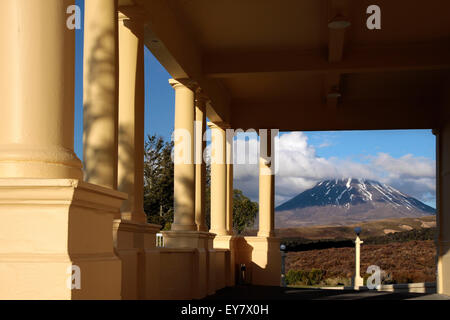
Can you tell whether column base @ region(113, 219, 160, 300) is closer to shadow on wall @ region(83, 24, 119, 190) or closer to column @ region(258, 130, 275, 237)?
shadow on wall @ region(83, 24, 119, 190)

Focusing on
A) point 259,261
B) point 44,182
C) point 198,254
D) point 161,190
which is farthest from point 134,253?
point 161,190

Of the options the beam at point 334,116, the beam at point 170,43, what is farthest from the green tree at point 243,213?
the beam at point 170,43

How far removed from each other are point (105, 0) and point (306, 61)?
1115 cm

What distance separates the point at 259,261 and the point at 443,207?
8.78 m

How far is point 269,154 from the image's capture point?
30.5 metres

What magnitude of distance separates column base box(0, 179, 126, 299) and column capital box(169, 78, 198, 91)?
562 inches

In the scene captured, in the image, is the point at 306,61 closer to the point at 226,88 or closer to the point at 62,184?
the point at 226,88

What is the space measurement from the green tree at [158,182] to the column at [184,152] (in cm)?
4078

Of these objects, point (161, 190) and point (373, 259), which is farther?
point (373, 259)

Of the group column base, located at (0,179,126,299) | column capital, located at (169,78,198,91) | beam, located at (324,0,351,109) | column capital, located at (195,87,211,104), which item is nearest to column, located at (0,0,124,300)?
column base, located at (0,179,126,299)

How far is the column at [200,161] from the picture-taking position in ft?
68.5

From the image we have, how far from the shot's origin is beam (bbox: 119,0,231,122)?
14.6 m

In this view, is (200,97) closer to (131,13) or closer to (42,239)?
(131,13)

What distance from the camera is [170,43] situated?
16797mm
